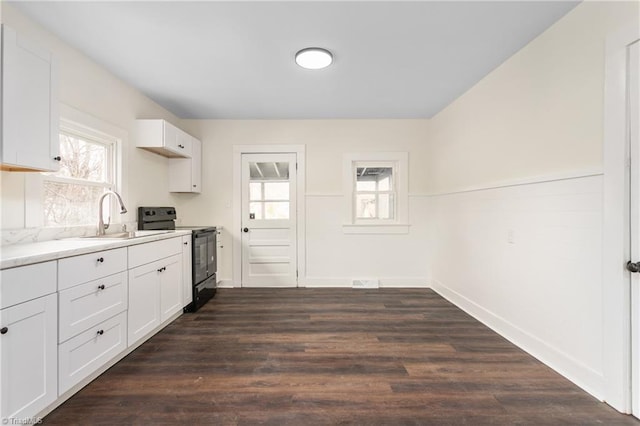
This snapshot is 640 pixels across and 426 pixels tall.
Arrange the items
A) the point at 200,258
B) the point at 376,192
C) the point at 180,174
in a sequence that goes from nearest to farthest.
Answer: the point at 200,258 → the point at 180,174 → the point at 376,192

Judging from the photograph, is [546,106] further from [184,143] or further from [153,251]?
[184,143]

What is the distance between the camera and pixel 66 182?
2.41m

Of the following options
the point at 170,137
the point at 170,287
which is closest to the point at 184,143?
the point at 170,137

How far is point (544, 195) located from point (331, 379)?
6.88 feet

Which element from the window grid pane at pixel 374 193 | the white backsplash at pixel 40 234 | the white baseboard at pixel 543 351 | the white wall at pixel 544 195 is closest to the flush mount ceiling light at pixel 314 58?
the white wall at pixel 544 195

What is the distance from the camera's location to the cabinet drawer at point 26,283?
4.36 ft

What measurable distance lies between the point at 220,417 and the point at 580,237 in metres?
2.53

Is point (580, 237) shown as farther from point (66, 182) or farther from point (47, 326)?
point (66, 182)

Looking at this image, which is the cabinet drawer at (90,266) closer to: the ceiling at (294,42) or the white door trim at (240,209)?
the ceiling at (294,42)

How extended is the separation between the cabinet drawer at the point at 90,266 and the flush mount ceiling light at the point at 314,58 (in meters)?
2.15

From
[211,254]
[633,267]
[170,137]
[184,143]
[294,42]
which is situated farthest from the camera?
[211,254]

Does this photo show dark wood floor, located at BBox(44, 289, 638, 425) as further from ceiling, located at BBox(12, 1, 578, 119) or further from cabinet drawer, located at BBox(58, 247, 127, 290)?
ceiling, located at BBox(12, 1, 578, 119)

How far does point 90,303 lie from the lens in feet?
6.02

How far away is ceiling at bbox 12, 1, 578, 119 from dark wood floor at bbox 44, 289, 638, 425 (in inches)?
99.6
